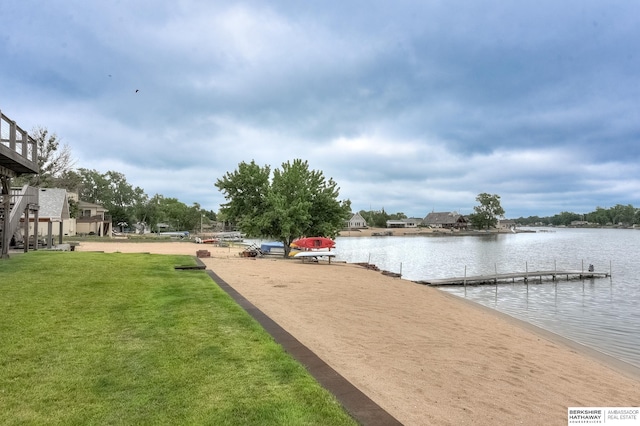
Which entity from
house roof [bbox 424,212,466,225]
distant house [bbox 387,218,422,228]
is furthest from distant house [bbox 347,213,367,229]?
house roof [bbox 424,212,466,225]

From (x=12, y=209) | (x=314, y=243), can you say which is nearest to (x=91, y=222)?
(x=314, y=243)

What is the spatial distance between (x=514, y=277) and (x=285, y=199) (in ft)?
64.0

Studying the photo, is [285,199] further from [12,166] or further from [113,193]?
[113,193]

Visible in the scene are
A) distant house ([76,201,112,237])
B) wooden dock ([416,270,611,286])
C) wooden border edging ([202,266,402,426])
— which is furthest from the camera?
distant house ([76,201,112,237])

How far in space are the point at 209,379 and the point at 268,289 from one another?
10.7 meters

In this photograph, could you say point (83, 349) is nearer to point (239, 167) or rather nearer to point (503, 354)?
point (503, 354)

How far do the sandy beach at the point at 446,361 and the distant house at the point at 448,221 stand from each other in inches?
6426

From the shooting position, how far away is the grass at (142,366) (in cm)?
414

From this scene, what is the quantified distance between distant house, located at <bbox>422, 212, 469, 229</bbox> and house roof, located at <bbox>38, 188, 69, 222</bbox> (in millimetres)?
160453

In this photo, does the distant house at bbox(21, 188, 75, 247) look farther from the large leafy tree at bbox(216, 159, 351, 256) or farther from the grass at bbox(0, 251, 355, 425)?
the grass at bbox(0, 251, 355, 425)

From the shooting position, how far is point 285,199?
34.8 meters

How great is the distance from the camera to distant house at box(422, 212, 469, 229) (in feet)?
564

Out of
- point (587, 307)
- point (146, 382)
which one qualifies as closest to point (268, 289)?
point (146, 382)

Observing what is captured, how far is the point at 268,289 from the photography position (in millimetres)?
15727
